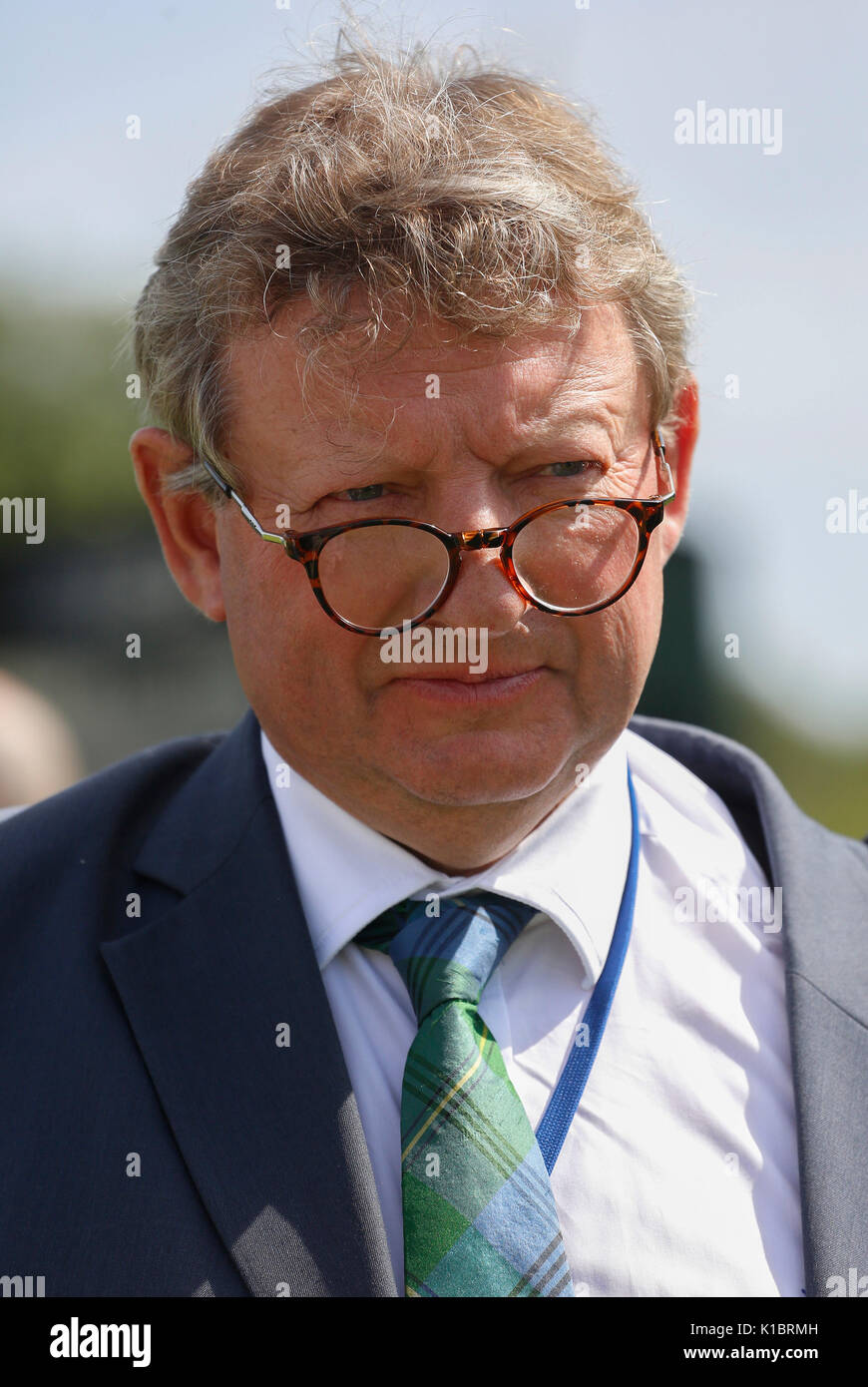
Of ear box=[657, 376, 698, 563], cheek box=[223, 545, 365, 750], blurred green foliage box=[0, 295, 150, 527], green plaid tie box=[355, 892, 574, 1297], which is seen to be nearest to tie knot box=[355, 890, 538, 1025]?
green plaid tie box=[355, 892, 574, 1297]

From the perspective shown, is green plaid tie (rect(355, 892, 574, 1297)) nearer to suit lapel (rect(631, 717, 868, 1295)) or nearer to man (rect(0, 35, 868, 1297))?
man (rect(0, 35, 868, 1297))

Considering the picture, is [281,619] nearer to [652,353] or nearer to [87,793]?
[87,793]

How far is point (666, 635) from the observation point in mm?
7543

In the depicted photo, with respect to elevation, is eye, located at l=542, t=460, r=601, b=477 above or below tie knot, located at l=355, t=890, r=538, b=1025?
above

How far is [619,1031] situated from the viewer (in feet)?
6.42

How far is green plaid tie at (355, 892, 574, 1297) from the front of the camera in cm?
163

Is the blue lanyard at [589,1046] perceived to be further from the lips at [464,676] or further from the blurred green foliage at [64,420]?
the blurred green foliage at [64,420]

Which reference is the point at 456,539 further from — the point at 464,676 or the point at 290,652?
the point at 290,652

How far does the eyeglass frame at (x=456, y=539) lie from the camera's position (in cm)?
174

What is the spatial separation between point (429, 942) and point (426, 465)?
0.69 meters

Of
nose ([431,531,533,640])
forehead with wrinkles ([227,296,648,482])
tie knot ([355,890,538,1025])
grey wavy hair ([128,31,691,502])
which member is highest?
grey wavy hair ([128,31,691,502])

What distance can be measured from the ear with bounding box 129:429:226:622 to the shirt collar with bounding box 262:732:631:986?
31 centimetres

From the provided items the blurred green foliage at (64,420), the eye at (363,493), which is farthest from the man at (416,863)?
the blurred green foliage at (64,420)

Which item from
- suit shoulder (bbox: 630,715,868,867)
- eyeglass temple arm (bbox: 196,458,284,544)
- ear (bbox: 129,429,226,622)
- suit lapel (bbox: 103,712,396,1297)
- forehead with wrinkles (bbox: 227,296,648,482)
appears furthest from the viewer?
suit shoulder (bbox: 630,715,868,867)
